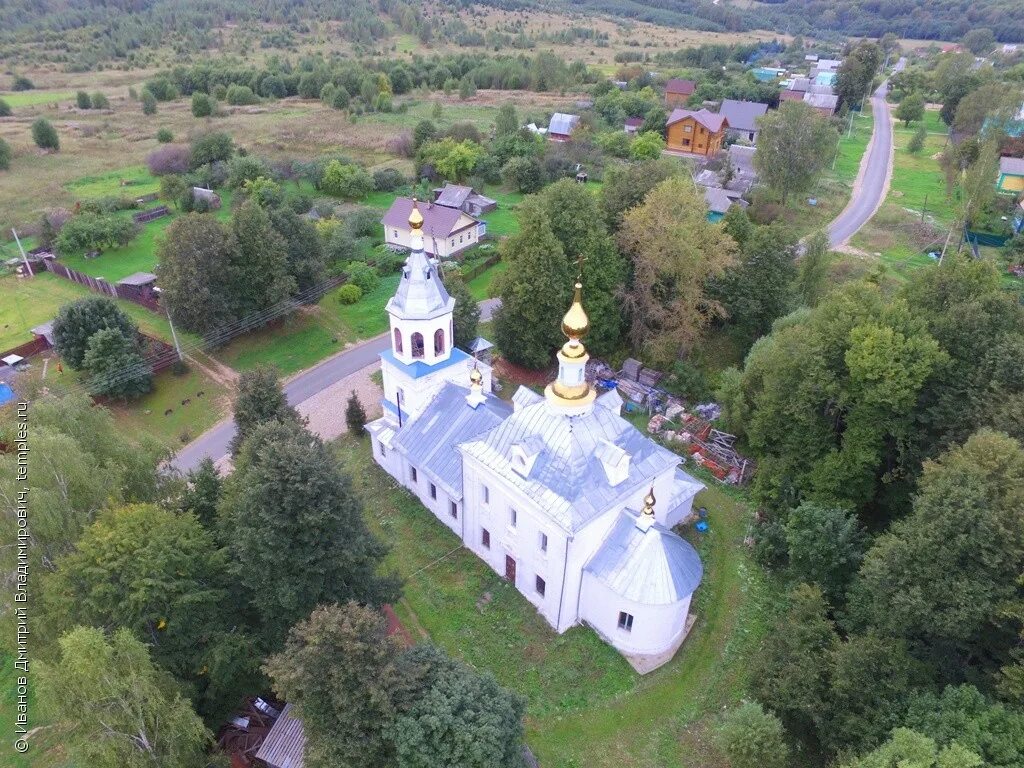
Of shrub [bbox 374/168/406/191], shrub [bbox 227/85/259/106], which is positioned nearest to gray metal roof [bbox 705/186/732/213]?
shrub [bbox 374/168/406/191]

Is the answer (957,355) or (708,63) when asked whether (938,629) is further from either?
(708,63)

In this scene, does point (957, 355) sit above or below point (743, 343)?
above

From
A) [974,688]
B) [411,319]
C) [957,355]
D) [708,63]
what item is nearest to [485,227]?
[411,319]

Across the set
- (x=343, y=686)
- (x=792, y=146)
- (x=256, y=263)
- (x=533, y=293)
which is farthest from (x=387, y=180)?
(x=343, y=686)

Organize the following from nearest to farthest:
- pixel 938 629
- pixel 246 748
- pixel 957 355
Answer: pixel 938 629 → pixel 246 748 → pixel 957 355

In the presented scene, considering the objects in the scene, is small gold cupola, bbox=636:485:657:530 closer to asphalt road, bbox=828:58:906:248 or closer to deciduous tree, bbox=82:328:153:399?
deciduous tree, bbox=82:328:153:399

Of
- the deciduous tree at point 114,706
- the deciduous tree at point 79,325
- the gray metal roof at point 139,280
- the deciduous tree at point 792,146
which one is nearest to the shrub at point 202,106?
the gray metal roof at point 139,280

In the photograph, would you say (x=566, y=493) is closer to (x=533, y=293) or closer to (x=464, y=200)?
(x=533, y=293)
